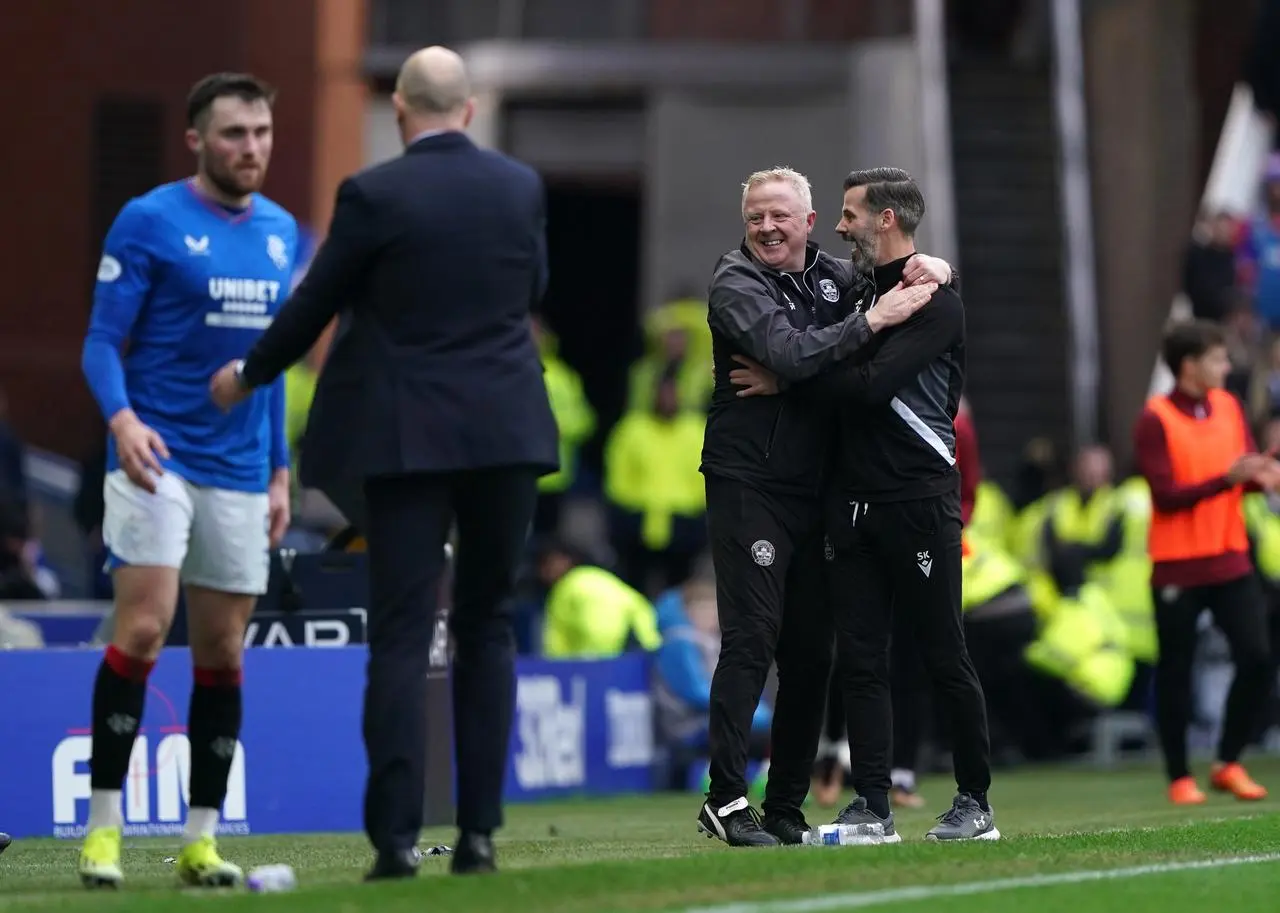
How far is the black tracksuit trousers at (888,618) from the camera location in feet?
29.0

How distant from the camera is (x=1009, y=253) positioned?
24.2 m

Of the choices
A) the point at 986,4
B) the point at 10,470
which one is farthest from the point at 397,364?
the point at 986,4

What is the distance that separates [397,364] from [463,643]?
30.2 inches

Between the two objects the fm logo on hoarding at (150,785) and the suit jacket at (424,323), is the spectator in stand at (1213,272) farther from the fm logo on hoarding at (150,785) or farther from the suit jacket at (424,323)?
the suit jacket at (424,323)

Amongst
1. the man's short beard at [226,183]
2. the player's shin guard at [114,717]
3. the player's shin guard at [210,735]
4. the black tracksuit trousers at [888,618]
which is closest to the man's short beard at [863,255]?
the black tracksuit trousers at [888,618]

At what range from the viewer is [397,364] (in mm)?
7117

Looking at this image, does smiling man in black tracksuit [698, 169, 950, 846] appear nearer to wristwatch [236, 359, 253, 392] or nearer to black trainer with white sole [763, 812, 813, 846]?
black trainer with white sole [763, 812, 813, 846]

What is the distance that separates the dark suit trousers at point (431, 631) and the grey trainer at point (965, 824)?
2044mm

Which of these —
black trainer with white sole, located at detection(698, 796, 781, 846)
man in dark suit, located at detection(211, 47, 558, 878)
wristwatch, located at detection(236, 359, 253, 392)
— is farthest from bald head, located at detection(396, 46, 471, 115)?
black trainer with white sole, located at detection(698, 796, 781, 846)

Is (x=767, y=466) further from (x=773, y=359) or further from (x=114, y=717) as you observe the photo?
(x=114, y=717)

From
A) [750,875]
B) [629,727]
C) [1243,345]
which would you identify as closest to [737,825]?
[750,875]

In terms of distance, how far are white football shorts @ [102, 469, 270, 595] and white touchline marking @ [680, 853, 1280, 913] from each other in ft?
6.35

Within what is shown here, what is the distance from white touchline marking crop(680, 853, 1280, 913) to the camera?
6.64 m

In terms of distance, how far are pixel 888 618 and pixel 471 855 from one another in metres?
2.18
